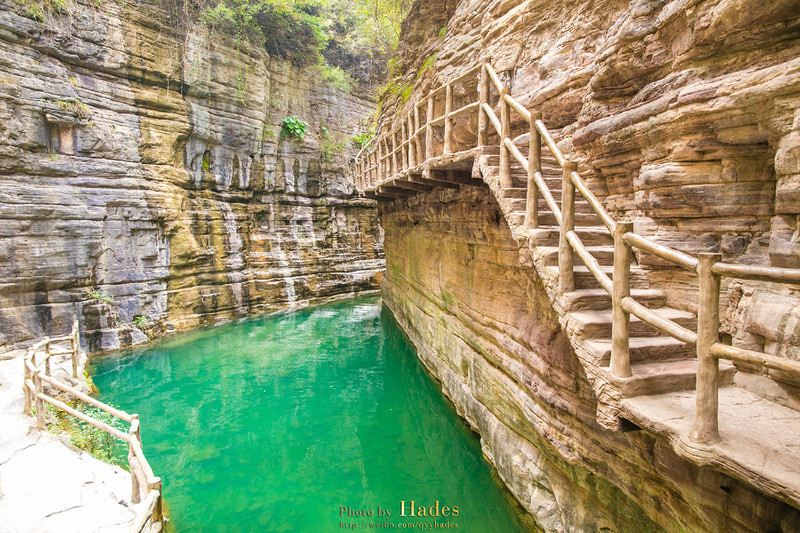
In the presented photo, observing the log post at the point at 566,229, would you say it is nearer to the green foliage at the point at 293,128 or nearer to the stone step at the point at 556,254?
the stone step at the point at 556,254

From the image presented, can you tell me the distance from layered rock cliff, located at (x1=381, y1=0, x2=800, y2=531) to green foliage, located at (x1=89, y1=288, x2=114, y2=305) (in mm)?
13245

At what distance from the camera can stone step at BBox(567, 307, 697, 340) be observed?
328 centimetres

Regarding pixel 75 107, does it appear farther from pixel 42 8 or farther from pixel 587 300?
pixel 587 300

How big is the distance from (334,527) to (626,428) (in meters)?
4.96

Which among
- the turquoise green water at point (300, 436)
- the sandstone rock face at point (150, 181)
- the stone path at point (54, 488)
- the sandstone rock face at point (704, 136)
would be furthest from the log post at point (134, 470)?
the sandstone rock face at point (150, 181)

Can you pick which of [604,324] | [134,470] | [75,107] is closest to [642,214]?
[604,324]

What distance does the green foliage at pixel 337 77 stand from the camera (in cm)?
2325

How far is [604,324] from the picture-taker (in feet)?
10.7

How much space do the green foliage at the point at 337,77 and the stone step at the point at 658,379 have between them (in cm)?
2421

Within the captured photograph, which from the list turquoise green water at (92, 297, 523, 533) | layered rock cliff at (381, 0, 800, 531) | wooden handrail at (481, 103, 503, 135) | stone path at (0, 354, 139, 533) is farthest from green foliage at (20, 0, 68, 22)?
wooden handrail at (481, 103, 503, 135)

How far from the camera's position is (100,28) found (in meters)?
14.4

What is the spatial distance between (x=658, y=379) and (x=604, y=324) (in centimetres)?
56

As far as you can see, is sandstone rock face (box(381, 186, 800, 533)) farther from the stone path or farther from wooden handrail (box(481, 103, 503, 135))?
the stone path

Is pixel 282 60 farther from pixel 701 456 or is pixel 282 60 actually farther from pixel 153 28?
pixel 701 456
